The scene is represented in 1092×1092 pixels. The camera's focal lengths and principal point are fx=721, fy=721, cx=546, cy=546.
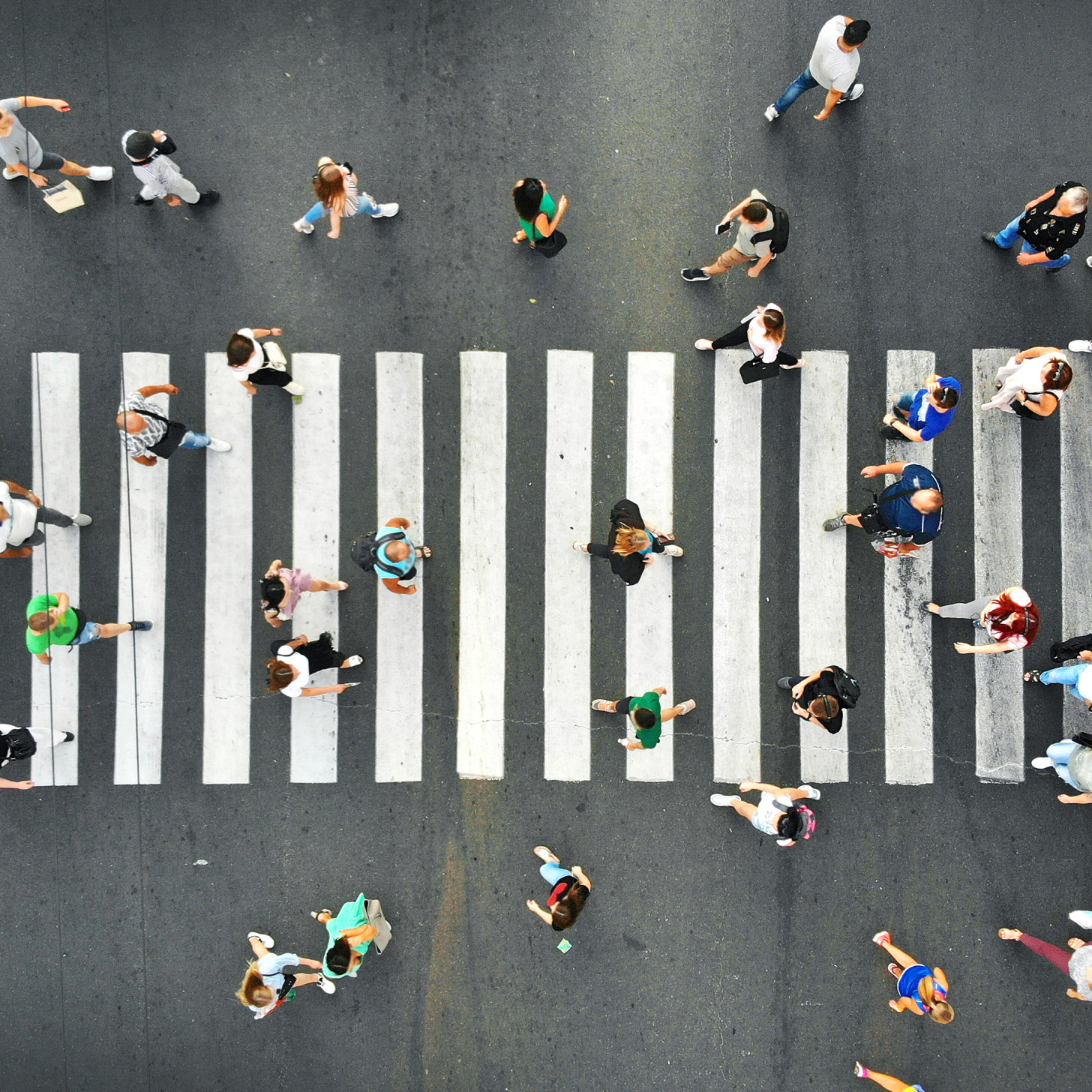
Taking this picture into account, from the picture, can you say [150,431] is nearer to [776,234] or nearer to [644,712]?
[644,712]

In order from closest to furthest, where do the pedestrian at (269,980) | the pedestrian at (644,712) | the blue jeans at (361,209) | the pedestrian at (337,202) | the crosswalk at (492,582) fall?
1. the pedestrian at (337,202)
2. the pedestrian at (644,712)
3. the pedestrian at (269,980)
4. the blue jeans at (361,209)
5. the crosswalk at (492,582)

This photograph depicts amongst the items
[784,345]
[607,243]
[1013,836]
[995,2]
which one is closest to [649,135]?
[607,243]

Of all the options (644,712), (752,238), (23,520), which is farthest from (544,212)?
(23,520)

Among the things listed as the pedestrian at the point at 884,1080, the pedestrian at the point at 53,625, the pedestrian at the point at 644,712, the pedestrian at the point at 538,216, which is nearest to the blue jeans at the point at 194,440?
the pedestrian at the point at 53,625

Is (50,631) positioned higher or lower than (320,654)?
higher

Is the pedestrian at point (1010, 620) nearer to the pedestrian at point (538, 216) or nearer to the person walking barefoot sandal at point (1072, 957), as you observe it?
the person walking barefoot sandal at point (1072, 957)

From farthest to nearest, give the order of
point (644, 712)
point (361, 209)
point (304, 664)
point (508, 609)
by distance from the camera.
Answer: point (508, 609)
point (361, 209)
point (304, 664)
point (644, 712)

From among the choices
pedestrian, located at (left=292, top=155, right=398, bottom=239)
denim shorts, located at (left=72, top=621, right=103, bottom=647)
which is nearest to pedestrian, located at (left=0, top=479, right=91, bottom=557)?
denim shorts, located at (left=72, top=621, right=103, bottom=647)
